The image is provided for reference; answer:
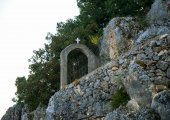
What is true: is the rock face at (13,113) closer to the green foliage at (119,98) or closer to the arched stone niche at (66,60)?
the arched stone niche at (66,60)

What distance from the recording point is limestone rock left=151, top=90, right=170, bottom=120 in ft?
39.9

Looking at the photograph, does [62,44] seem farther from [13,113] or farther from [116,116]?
[116,116]

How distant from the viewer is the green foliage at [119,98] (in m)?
16.5

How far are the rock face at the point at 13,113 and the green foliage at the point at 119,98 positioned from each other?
48.5 ft

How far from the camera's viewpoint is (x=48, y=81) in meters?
30.6

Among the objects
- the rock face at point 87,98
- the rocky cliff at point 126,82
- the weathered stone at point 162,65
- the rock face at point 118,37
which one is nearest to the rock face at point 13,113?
the rocky cliff at point 126,82

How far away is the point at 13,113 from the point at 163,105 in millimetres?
20178

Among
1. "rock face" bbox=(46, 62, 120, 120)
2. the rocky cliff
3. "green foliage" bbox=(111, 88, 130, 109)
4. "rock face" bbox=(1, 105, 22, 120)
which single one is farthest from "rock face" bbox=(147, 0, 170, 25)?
"rock face" bbox=(1, 105, 22, 120)

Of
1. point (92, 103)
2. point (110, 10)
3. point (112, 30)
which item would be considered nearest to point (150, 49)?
point (92, 103)

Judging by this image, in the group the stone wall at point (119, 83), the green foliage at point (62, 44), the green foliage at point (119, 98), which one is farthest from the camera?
the green foliage at point (62, 44)

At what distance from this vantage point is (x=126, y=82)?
15773 millimetres

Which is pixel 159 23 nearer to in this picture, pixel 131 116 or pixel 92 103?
pixel 92 103

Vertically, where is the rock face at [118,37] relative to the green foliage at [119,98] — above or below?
above

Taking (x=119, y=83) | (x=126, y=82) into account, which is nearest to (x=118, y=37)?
(x=119, y=83)
